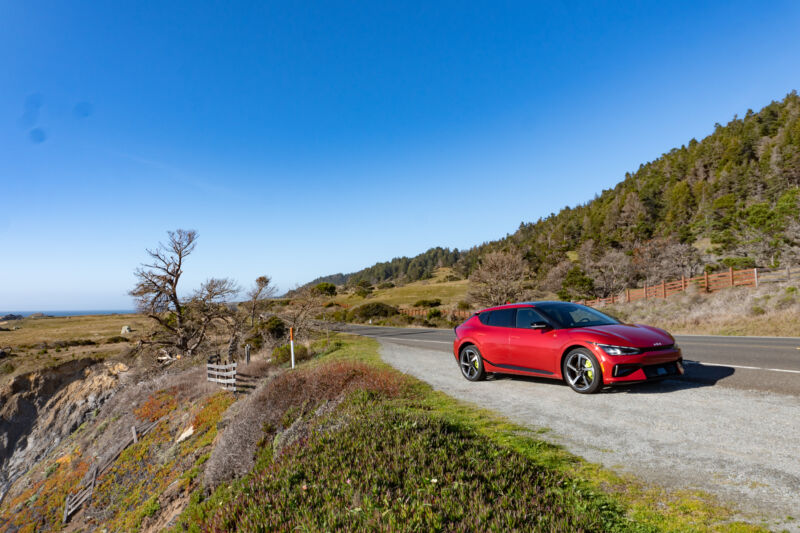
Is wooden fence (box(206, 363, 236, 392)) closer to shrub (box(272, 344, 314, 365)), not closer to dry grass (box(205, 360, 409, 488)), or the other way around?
shrub (box(272, 344, 314, 365))

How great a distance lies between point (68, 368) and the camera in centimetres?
3397

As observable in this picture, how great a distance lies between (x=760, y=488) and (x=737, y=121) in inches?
5829

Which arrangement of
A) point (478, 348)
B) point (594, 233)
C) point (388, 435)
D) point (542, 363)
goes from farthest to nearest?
point (594, 233)
point (478, 348)
point (542, 363)
point (388, 435)

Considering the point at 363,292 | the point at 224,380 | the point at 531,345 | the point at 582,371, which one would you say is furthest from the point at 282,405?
the point at 363,292

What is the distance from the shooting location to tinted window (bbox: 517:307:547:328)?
799 centimetres

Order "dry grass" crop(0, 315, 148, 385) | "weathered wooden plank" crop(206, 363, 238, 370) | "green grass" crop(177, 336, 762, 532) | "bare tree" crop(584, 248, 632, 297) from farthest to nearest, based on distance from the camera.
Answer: "bare tree" crop(584, 248, 632, 297), "dry grass" crop(0, 315, 148, 385), "weathered wooden plank" crop(206, 363, 238, 370), "green grass" crop(177, 336, 762, 532)

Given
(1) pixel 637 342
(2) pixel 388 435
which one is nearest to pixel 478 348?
(1) pixel 637 342

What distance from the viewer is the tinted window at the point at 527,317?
26.2 ft

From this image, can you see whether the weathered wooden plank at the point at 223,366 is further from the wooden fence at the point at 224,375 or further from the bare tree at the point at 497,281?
the bare tree at the point at 497,281

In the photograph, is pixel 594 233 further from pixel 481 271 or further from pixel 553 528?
pixel 553 528

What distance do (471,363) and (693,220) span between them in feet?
286

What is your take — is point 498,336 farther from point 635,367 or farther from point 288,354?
point 288,354

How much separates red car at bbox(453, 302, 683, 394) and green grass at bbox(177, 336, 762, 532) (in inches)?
82.7

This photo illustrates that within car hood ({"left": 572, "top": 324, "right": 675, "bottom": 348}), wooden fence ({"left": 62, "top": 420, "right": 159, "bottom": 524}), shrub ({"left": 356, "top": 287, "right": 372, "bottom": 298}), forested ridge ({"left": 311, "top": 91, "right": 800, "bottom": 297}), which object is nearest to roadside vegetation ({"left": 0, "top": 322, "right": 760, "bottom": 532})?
car hood ({"left": 572, "top": 324, "right": 675, "bottom": 348})
